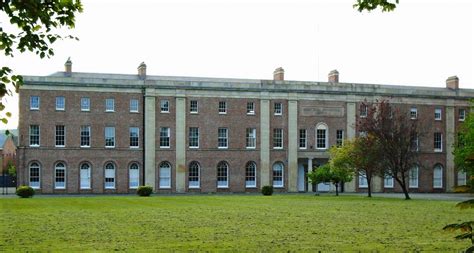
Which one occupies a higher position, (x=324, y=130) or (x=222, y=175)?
(x=324, y=130)

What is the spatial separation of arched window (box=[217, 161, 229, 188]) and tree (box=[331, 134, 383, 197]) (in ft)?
43.3

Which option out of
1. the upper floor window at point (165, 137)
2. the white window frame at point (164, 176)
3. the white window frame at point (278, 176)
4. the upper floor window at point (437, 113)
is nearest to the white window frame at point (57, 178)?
the white window frame at point (164, 176)

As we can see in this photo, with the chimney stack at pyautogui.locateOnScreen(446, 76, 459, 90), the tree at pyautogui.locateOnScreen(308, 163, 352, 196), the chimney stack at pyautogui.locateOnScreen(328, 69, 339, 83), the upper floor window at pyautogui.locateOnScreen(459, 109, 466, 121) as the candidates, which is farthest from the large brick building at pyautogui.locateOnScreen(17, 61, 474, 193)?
the chimney stack at pyautogui.locateOnScreen(446, 76, 459, 90)

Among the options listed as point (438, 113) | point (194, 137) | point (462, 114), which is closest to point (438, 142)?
point (438, 113)

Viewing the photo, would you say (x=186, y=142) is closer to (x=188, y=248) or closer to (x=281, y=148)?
(x=281, y=148)

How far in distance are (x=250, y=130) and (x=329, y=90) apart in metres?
8.96

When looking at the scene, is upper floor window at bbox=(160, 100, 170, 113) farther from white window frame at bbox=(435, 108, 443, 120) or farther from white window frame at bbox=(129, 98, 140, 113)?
white window frame at bbox=(435, 108, 443, 120)

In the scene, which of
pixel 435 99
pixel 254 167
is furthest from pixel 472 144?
pixel 254 167

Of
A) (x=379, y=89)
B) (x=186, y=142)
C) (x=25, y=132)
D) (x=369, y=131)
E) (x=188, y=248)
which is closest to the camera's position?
(x=188, y=248)

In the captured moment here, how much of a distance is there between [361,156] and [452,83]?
1192 inches

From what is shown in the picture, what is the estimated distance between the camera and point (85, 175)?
2320 inches

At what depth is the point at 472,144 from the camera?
53.8m

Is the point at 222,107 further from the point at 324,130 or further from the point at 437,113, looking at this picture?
the point at 437,113

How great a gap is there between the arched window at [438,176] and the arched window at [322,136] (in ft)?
43.1
